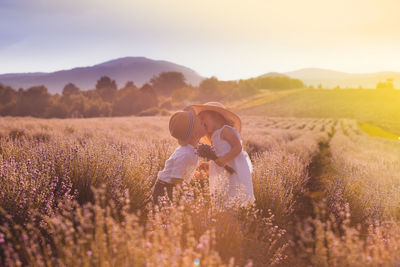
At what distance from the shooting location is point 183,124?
9.52 ft

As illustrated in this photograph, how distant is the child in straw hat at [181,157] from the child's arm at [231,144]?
286 mm

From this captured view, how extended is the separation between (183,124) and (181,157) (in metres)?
0.35

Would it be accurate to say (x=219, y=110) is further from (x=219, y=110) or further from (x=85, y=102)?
(x=85, y=102)

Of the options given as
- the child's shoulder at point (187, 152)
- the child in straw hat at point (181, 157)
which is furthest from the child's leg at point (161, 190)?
the child's shoulder at point (187, 152)

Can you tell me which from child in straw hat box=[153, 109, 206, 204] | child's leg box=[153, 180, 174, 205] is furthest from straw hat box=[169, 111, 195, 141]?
child's leg box=[153, 180, 174, 205]

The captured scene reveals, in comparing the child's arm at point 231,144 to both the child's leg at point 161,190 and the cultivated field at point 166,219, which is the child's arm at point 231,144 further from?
the child's leg at point 161,190

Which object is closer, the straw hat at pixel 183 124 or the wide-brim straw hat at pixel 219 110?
the straw hat at pixel 183 124

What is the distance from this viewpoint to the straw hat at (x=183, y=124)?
2.90 metres

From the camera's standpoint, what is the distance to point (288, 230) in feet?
10.4

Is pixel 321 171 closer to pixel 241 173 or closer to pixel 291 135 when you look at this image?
pixel 241 173

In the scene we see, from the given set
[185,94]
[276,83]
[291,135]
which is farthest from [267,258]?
[276,83]

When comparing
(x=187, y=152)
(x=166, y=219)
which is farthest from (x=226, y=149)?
(x=166, y=219)

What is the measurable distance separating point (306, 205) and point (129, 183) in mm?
2611

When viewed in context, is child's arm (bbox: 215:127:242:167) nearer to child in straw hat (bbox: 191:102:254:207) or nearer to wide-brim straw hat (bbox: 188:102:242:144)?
child in straw hat (bbox: 191:102:254:207)
